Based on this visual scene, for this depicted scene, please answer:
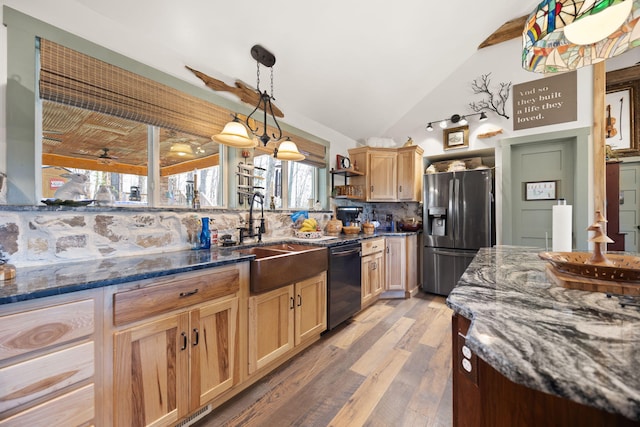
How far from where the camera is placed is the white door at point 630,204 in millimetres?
3867

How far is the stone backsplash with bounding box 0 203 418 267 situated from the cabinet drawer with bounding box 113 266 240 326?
27.1 inches

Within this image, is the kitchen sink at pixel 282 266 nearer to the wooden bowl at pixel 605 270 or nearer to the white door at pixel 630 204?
the wooden bowl at pixel 605 270

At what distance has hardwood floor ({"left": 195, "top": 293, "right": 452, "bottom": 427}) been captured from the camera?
1.52m

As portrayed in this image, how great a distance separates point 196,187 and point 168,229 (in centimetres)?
41

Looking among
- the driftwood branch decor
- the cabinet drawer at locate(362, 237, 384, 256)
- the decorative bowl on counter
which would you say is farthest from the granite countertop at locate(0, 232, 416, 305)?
the cabinet drawer at locate(362, 237, 384, 256)

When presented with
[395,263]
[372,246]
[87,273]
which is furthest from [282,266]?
[395,263]

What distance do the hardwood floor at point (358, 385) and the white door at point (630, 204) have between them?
12.4 ft

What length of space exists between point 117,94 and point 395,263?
11.1 ft

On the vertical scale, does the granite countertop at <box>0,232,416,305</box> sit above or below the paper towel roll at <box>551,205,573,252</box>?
below

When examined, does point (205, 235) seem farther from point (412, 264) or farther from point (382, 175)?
point (412, 264)

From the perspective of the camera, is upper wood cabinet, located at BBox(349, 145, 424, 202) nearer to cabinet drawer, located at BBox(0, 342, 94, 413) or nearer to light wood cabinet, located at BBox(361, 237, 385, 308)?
light wood cabinet, located at BBox(361, 237, 385, 308)

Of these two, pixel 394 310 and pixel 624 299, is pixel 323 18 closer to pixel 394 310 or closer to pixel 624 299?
pixel 624 299

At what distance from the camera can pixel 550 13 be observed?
3.24ft

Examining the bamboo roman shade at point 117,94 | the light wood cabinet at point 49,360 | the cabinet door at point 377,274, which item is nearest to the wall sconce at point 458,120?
the cabinet door at point 377,274
